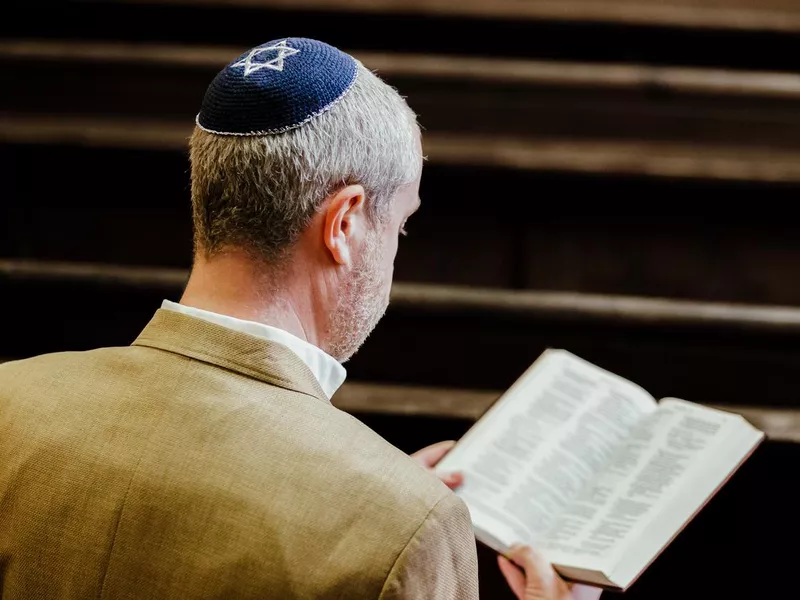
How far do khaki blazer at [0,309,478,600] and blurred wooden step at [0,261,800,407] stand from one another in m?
1.24

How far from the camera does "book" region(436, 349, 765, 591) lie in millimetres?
1145

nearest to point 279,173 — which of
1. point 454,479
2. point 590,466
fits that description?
point 454,479

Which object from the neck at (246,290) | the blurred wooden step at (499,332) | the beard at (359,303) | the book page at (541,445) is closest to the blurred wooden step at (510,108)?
the blurred wooden step at (499,332)

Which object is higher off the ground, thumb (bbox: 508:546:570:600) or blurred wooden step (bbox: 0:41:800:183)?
blurred wooden step (bbox: 0:41:800:183)

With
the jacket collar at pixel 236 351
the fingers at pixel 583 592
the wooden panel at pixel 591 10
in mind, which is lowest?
the fingers at pixel 583 592

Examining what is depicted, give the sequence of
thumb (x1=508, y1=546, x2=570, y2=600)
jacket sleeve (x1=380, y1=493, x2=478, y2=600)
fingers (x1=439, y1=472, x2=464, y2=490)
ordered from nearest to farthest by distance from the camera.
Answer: jacket sleeve (x1=380, y1=493, x2=478, y2=600)
thumb (x1=508, y1=546, x2=570, y2=600)
fingers (x1=439, y1=472, x2=464, y2=490)

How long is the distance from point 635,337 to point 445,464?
93cm

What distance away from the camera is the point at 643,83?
2.11 meters

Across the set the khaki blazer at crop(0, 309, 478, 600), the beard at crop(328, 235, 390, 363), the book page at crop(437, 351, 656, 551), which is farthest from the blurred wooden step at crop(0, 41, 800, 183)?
the khaki blazer at crop(0, 309, 478, 600)

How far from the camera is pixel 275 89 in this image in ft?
2.97

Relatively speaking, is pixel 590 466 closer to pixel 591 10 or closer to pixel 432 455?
pixel 432 455

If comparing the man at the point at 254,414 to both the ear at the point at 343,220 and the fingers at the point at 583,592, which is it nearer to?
the ear at the point at 343,220

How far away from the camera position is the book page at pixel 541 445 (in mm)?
1231

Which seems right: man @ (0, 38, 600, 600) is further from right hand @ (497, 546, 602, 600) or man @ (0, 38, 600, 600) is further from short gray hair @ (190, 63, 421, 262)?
right hand @ (497, 546, 602, 600)
